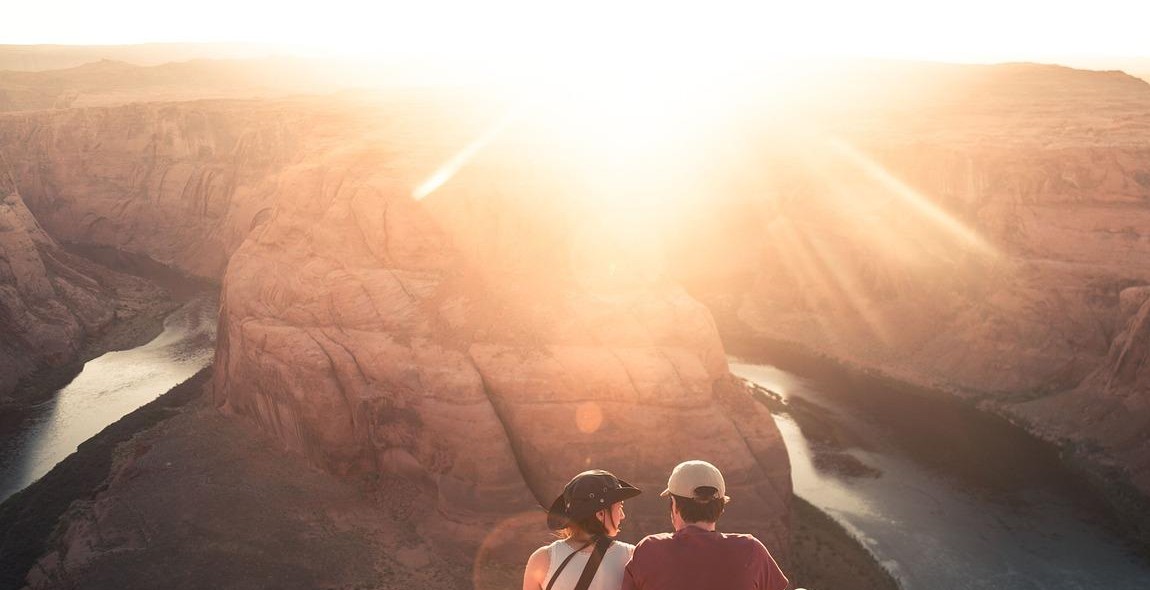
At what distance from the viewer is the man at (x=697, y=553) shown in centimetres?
749

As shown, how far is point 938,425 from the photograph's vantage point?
47.3m

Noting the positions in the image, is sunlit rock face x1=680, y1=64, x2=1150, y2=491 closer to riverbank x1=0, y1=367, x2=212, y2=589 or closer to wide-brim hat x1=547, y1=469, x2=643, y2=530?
riverbank x1=0, y1=367, x2=212, y2=589

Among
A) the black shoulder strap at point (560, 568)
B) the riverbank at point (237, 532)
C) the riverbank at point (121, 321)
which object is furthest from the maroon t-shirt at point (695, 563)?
the riverbank at point (121, 321)

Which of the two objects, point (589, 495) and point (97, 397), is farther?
point (97, 397)

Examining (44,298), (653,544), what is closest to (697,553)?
(653,544)

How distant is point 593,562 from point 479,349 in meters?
25.3

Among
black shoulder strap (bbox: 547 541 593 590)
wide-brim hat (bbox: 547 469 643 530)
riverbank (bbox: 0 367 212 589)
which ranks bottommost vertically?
riverbank (bbox: 0 367 212 589)

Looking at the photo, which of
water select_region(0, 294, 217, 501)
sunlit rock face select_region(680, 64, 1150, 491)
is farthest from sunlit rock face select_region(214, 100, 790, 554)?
sunlit rock face select_region(680, 64, 1150, 491)

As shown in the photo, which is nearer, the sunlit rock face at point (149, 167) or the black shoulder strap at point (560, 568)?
the black shoulder strap at point (560, 568)

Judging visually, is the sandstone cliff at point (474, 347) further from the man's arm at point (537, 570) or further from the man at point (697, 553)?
the man's arm at point (537, 570)

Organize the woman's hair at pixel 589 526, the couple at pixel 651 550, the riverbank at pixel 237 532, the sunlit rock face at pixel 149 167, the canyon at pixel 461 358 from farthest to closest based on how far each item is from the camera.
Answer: the sunlit rock face at pixel 149 167, the canyon at pixel 461 358, the riverbank at pixel 237 532, the woman's hair at pixel 589 526, the couple at pixel 651 550

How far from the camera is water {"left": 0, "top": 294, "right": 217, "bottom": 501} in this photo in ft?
→ 135

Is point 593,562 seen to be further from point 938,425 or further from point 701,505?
point 938,425

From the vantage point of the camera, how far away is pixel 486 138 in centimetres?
5431
